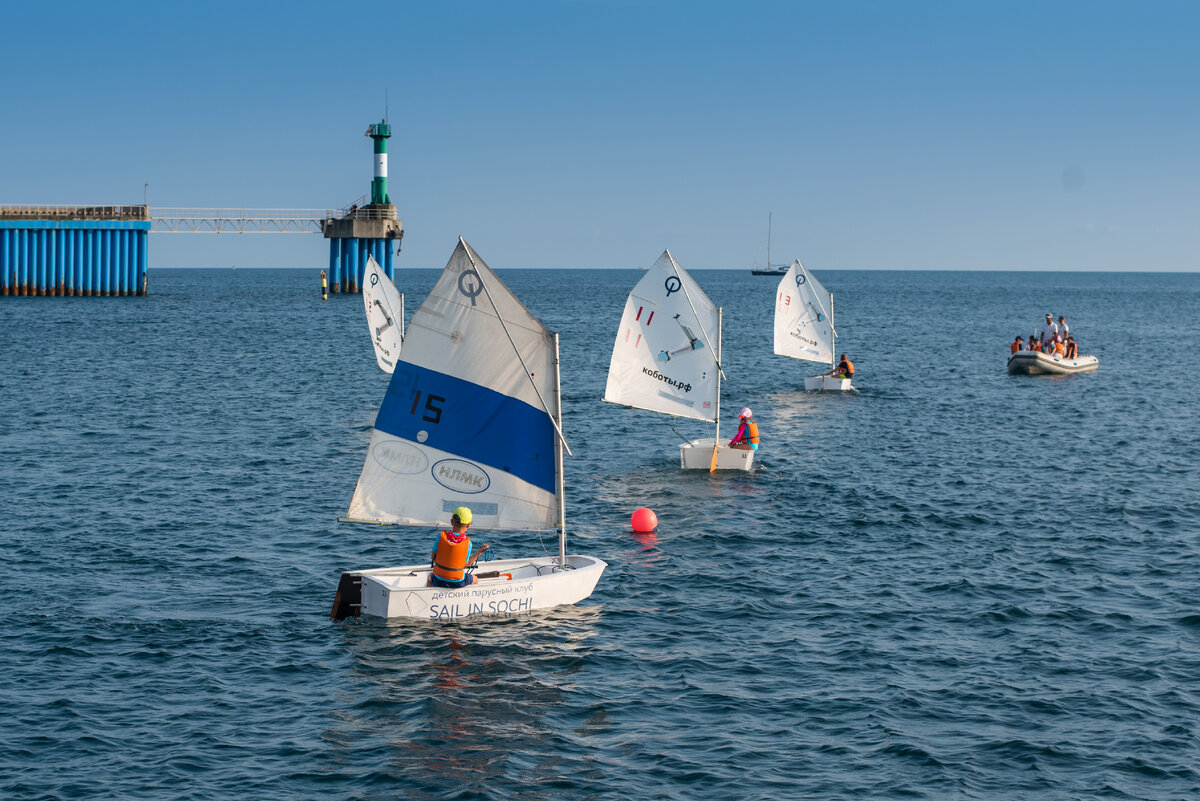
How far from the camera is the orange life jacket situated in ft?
81.9

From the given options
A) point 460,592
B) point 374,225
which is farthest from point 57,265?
point 460,592

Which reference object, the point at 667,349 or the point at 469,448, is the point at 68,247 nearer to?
the point at 667,349

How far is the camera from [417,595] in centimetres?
2517

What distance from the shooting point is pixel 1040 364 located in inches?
2928

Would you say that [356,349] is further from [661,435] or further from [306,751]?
[306,751]

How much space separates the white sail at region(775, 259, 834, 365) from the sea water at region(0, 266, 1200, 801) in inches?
489

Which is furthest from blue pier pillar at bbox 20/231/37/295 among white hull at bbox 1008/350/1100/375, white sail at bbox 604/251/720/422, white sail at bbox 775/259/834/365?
white sail at bbox 604/251/720/422

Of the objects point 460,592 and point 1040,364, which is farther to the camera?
point 1040,364

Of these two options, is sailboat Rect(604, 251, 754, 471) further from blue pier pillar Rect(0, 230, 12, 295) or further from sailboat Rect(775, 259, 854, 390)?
blue pier pillar Rect(0, 230, 12, 295)

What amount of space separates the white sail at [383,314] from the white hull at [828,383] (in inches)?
905

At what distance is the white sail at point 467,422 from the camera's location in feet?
83.8

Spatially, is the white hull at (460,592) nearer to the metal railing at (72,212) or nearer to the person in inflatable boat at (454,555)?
the person in inflatable boat at (454,555)

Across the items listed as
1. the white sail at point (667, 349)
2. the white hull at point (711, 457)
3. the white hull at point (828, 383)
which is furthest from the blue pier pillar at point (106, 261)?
the white hull at point (711, 457)

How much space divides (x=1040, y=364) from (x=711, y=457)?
39670 millimetres
